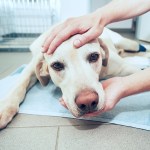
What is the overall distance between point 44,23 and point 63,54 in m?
2.05

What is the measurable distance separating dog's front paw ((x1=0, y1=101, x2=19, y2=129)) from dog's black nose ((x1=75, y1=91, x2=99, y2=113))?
0.36 metres

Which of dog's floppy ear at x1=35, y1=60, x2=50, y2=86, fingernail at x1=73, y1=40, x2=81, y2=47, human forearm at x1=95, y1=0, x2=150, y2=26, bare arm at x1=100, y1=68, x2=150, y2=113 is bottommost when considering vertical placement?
dog's floppy ear at x1=35, y1=60, x2=50, y2=86

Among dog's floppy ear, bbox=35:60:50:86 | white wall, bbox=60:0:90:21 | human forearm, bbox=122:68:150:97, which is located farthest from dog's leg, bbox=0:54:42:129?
white wall, bbox=60:0:90:21

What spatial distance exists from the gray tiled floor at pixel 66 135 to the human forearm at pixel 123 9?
0.60 metres

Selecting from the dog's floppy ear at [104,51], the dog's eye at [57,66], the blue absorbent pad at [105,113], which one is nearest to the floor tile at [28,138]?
the blue absorbent pad at [105,113]

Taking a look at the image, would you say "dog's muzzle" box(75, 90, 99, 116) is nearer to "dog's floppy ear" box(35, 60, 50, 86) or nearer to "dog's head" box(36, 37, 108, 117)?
"dog's head" box(36, 37, 108, 117)

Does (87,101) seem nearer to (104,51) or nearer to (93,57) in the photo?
(93,57)

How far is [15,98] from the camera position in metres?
1.23

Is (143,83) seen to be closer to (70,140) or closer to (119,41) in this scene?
(70,140)

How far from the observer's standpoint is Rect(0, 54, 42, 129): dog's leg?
3.59 ft

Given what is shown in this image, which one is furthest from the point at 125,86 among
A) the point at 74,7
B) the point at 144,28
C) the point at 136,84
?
the point at 144,28

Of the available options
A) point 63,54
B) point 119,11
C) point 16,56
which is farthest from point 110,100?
point 16,56

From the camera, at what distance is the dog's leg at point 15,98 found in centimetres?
110

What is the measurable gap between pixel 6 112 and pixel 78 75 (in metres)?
0.37
